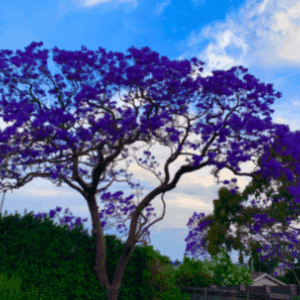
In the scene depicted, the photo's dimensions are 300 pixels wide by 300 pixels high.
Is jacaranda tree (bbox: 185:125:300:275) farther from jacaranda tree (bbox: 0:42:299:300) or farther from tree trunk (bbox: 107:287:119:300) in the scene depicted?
tree trunk (bbox: 107:287:119:300)

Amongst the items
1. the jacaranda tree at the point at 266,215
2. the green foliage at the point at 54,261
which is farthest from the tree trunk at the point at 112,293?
the jacaranda tree at the point at 266,215

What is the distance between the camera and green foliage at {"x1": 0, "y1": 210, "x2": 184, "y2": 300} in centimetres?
907

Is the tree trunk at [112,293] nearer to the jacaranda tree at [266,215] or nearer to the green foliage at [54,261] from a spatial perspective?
the green foliage at [54,261]

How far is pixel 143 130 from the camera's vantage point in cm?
1273

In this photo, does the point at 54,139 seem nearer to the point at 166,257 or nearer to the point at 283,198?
the point at 166,257

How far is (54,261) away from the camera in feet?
31.9

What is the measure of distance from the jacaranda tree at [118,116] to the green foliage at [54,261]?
1033mm

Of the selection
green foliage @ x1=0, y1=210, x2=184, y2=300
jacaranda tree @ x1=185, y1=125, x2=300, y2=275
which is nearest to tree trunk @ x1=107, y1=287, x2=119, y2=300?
green foliage @ x1=0, y1=210, x2=184, y2=300

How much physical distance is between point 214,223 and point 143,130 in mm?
17734

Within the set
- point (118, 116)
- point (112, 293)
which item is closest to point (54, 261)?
point (112, 293)

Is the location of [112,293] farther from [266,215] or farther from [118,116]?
[266,215]

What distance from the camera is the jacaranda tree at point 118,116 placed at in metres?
12.2

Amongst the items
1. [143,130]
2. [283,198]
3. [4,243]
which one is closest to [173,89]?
[143,130]

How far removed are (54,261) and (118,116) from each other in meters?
6.14
